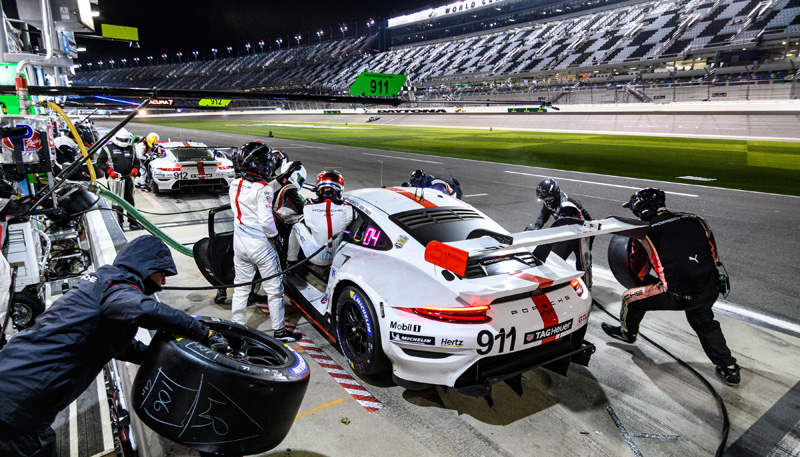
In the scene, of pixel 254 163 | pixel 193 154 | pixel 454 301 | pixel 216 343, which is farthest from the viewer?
pixel 193 154

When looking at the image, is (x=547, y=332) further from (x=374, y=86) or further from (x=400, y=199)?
(x=374, y=86)

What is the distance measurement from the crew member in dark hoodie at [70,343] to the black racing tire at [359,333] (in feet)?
4.35

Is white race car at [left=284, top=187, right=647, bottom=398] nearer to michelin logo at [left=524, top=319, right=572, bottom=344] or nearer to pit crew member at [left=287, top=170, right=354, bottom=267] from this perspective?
michelin logo at [left=524, top=319, right=572, bottom=344]

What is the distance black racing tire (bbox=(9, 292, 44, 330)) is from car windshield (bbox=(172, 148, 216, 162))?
7717 mm

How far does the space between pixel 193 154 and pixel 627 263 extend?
1122cm

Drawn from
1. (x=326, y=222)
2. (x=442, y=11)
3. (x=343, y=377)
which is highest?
(x=442, y=11)

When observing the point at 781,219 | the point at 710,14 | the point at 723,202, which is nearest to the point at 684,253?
the point at 781,219

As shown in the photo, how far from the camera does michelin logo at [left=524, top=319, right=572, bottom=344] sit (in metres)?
3.34

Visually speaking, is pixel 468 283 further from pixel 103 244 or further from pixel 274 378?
pixel 103 244

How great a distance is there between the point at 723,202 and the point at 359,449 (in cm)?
1163

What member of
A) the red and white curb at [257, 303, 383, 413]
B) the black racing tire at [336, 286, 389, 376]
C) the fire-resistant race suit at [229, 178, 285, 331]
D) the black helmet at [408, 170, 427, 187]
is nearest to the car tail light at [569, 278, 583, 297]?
the black racing tire at [336, 286, 389, 376]

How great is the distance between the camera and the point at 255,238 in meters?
4.61

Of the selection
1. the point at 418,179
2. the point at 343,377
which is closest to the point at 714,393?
the point at 343,377

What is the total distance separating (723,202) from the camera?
36.8ft
